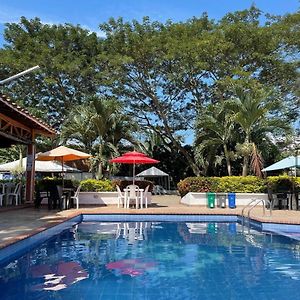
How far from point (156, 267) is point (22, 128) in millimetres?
10669

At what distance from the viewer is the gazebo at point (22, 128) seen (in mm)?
12713

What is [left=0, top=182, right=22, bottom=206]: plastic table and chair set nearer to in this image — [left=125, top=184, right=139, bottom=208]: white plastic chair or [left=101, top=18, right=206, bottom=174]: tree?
[left=125, top=184, right=139, bottom=208]: white plastic chair

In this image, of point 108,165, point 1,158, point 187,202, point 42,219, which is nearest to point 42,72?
point 1,158

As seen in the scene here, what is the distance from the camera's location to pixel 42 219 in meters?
11.4

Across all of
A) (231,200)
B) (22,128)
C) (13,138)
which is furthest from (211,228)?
(22,128)

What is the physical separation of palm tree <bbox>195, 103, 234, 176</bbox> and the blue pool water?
28.8ft

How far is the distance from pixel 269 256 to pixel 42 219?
652cm

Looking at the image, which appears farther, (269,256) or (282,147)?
(282,147)

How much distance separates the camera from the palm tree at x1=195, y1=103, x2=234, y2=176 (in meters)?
19.2

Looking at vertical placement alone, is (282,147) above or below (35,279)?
above

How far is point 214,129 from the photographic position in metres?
19.5

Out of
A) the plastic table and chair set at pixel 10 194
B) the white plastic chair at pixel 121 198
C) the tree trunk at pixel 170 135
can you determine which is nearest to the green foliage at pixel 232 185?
the white plastic chair at pixel 121 198

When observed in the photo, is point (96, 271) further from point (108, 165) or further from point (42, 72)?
point (42, 72)

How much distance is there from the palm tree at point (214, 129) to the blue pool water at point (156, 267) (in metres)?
8.79
